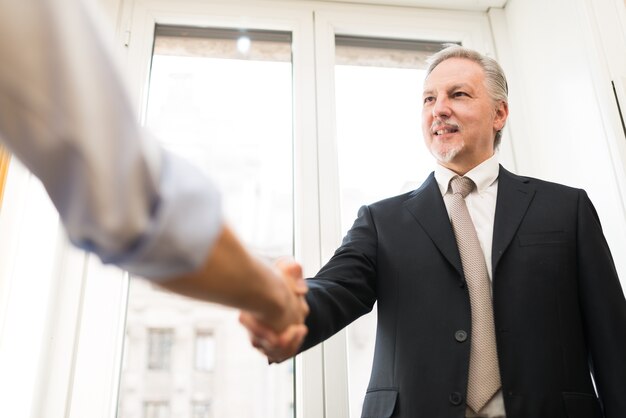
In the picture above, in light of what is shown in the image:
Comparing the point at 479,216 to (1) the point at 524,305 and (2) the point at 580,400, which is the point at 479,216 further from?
(2) the point at 580,400

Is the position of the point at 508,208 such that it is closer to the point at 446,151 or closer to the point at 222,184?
the point at 446,151

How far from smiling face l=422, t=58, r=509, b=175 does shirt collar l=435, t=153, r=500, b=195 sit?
0.07 metres

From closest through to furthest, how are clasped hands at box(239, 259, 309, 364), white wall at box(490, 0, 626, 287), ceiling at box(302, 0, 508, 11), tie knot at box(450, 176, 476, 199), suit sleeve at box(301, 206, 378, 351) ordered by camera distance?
clasped hands at box(239, 259, 309, 364), suit sleeve at box(301, 206, 378, 351), tie knot at box(450, 176, 476, 199), white wall at box(490, 0, 626, 287), ceiling at box(302, 0, 508, 11)

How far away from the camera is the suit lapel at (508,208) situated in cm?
130

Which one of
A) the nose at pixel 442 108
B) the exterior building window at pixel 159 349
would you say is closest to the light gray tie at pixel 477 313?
the nose at pixel 442 108

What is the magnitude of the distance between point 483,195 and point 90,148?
1269mm

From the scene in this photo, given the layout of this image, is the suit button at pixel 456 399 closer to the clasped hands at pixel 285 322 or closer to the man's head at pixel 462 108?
the clasped hands at pixel 285 322

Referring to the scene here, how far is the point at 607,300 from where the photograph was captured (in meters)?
1.22

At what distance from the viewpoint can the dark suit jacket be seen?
116cm

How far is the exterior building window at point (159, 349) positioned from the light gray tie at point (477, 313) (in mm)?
1077

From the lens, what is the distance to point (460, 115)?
5.38 ft

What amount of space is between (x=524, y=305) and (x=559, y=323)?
9 centimetres

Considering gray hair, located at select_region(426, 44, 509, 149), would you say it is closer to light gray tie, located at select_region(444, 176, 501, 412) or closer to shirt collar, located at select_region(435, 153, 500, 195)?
shirt collar, located at select_region(435, 153, 500, 195)

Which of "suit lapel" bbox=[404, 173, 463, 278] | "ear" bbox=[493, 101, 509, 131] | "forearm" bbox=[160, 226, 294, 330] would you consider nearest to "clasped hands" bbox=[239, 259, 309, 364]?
"forearm" bbox=[160, 226, 294, 330]
